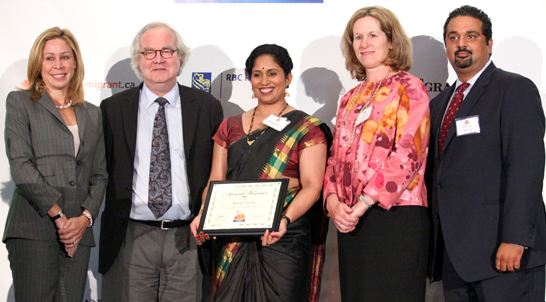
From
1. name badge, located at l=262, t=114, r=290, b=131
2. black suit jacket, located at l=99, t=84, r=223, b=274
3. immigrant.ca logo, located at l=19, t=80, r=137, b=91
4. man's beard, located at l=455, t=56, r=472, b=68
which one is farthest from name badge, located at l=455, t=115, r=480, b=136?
immigrant.ca logo, located at l=19, t=80, r=137, b=91

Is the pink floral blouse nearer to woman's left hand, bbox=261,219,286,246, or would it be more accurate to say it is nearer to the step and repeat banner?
woman's left hand, bbox=261,219,286,246

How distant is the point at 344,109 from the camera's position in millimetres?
2035

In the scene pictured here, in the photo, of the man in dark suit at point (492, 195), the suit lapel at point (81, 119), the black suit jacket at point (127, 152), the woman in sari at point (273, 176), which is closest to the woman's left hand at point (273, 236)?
the woman in sari at point (273, 176)

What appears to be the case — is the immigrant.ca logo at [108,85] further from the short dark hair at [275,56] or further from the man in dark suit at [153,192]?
the short dark hair at [275,56]

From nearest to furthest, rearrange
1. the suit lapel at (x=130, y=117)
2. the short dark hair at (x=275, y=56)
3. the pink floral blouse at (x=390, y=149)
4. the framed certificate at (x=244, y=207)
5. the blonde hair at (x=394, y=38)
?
the pink floral blouse at (x=390, y=149), the framed certificate at (x=244, y=207), the blonde hair at (x=394, y=38), the short dark hair at (x=275, y=56), the suit lapel at (x=130, y=117)

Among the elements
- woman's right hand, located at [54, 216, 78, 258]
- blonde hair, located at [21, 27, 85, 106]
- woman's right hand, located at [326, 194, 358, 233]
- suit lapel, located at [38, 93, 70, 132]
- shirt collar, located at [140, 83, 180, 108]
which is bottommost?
woman's right hand, located at [54, 216, 78, 258]

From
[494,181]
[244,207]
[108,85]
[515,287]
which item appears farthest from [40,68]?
[515,287]

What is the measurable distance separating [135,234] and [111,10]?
5.74 ft

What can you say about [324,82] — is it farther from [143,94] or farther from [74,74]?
[74,74]

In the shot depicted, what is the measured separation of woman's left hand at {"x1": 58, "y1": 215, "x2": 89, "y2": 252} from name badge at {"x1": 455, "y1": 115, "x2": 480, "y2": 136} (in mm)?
1817

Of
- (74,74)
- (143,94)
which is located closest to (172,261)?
(143,94)

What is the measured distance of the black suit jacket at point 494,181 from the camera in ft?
5.81

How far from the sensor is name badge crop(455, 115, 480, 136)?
1.92m

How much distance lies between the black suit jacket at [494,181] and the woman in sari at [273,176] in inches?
22.5
